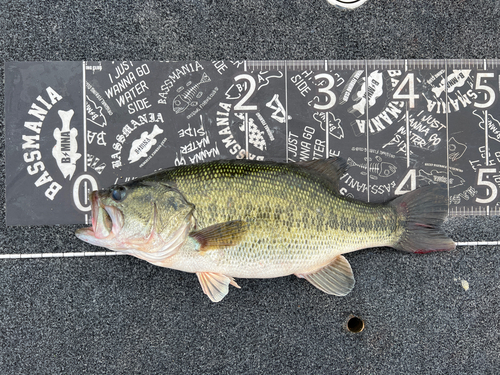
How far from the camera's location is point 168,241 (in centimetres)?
153

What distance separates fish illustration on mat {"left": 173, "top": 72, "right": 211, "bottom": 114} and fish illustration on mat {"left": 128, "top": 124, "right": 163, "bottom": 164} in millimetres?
174

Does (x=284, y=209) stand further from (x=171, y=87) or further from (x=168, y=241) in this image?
(x=171, y=87)

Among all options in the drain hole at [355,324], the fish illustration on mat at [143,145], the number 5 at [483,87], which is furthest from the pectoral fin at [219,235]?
the number 5 at [483,87]

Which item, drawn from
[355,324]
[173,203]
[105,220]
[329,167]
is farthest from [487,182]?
[105,220]

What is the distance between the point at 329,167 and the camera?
1.75m

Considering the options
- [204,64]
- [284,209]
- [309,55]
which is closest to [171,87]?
[204,64]

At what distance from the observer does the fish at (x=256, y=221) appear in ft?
5.01

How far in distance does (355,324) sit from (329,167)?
93 centimetres

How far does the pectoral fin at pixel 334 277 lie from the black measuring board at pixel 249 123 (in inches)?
16.6

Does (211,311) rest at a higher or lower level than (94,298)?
lower

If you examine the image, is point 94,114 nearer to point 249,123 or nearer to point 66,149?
point 66,149

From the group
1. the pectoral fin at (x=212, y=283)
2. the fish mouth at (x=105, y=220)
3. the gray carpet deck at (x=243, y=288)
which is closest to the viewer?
the fish mouth at (x=105, y=220)

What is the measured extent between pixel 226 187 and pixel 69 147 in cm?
99

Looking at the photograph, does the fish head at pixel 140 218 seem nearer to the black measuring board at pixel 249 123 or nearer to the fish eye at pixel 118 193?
the fish eye at pixel 118 193
